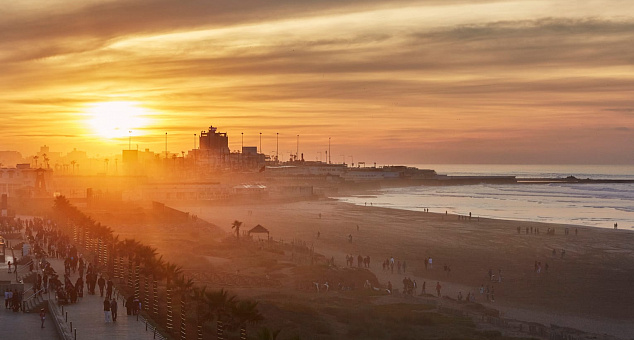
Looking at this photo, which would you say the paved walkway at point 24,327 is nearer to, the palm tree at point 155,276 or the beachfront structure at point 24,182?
the palm tree at point 155,276

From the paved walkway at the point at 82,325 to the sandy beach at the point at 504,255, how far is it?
16.8 m

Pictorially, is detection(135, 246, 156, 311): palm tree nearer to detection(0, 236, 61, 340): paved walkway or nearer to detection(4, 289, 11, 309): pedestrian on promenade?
detection(0, 236, 61, 340): paved walkway

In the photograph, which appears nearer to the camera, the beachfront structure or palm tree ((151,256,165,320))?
palm tree ((151,256,165,320))

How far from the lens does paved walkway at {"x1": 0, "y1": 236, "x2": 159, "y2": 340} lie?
24359 mm

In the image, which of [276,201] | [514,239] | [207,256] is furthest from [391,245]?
[276,201]

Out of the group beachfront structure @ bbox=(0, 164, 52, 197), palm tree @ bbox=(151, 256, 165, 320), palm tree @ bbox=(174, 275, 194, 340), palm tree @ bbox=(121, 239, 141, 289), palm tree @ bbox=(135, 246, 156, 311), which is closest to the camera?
palm tree @ bbox=(174, 275, 194, 340)

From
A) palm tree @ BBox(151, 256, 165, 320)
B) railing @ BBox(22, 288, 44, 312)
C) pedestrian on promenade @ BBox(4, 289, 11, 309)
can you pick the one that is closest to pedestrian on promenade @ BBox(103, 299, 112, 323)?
palm tree @ BBox(151, 256, 165, 320)

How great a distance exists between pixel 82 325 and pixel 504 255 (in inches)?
1298

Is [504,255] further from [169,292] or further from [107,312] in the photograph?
[107,312]

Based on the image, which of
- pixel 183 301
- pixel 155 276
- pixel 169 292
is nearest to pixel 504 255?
pixel 155 276

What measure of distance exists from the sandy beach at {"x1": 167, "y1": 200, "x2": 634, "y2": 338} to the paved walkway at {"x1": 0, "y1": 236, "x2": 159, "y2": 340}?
16773 millimetres

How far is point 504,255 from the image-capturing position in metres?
51.4

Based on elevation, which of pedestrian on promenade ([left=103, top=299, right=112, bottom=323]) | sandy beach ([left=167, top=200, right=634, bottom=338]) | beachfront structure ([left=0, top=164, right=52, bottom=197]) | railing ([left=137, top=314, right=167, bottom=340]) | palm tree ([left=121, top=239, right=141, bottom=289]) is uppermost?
beachfront structure ([left=0, top=164, right=52, bottom=197])

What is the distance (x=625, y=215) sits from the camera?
8694cm
